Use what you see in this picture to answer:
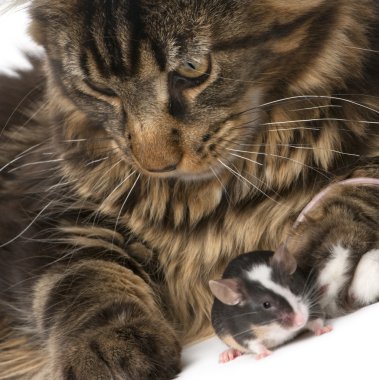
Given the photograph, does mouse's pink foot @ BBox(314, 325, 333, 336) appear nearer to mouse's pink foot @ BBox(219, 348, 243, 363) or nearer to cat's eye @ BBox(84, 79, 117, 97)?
mouse's pink foot @ BBox(219, 348, 243, 363)

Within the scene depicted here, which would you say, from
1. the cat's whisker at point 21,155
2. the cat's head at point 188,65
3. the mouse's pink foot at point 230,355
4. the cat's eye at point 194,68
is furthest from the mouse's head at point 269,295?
the cat's whisker at point 21,155

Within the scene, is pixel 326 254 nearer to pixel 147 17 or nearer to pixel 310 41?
pixel 310 41

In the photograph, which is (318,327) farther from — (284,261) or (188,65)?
(188,65)

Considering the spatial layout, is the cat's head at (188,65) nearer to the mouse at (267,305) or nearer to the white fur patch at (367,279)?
the mouse at (267,305)

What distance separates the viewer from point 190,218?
212 centimetres

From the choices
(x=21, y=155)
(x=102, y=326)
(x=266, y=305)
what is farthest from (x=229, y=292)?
(x=21, y=155)

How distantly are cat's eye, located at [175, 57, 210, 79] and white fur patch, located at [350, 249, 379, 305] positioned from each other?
0.53 metres

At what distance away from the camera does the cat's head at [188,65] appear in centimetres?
171

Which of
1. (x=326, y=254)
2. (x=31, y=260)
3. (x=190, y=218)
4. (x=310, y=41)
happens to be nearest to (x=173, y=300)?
(x=190, y=218)

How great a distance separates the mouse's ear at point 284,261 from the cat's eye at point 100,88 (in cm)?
53

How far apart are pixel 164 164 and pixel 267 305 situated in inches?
15.3

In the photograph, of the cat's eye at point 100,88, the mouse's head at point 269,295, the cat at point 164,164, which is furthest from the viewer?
the cat's eye at point 100,88

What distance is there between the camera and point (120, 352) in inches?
66.4

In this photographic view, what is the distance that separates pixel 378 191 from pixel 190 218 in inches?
20.5
